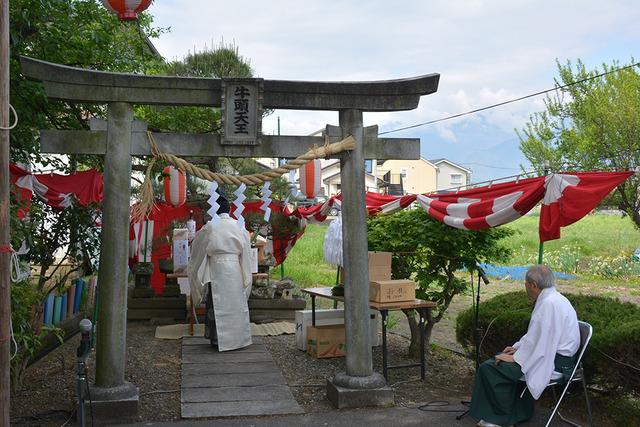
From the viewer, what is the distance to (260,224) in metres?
14.3

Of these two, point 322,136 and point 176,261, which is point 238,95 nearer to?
point 322,136

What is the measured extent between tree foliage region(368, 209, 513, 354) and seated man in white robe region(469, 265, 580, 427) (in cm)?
273

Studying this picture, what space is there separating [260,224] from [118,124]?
8.04 metres

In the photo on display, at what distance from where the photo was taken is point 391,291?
791cm

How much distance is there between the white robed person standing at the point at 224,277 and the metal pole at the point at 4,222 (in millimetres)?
4905

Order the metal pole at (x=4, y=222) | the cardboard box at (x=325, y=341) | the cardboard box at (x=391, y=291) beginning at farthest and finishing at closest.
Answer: the cardboard box at (x=325, y=341) < the cardboard box at (x=391, y=291) < the metal pole at (x=4, y=222)

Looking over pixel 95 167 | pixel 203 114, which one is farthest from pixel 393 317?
pixel 95 167

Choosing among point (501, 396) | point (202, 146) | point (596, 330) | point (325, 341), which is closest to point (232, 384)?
point (325, 341)

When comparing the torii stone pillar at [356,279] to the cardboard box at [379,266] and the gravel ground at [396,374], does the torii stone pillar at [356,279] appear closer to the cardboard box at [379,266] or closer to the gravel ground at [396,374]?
the gravel ground at [396,374]

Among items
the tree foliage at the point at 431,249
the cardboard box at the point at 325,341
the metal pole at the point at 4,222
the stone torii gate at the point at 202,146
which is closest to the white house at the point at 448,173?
the tree foliage at the point at 431,249

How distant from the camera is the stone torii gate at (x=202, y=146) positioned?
245 inches

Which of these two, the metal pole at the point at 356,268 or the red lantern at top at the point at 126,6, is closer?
the red lantern at top at the point at 126,6

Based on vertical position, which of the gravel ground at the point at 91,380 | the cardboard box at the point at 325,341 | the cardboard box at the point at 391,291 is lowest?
the gravel ground at the point at 91,380

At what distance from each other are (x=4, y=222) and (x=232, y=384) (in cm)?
374
